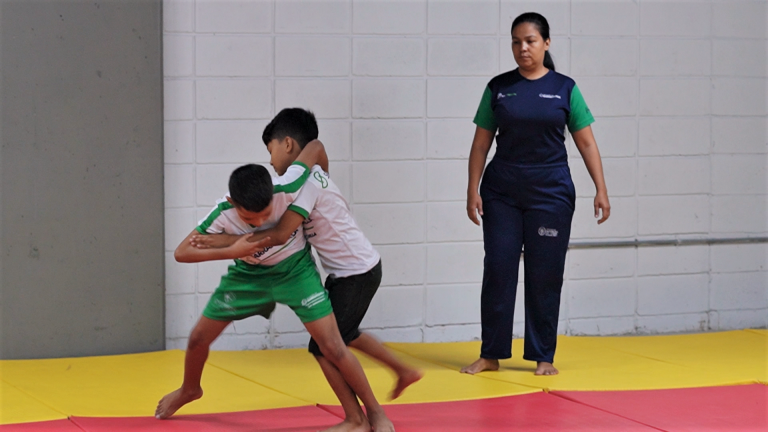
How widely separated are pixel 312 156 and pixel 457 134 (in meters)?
1.74

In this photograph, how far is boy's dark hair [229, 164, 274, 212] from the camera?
2.91 metres

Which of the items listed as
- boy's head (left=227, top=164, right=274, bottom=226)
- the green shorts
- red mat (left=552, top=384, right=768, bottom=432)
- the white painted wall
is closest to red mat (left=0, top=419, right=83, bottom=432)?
the green shorts

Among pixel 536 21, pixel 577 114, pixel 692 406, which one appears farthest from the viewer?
pixel 577 114

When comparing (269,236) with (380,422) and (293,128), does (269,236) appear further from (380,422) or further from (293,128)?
(380,422)

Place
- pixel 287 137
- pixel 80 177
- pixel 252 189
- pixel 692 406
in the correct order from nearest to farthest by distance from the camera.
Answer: pixel 252 189
pixel 287 137
pixel 692 406
pixel 80 177

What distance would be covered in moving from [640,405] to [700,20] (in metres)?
2.62

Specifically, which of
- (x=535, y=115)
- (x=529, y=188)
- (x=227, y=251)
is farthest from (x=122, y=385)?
(x=535, y=115)

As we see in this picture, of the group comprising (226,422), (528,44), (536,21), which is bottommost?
(226,422)

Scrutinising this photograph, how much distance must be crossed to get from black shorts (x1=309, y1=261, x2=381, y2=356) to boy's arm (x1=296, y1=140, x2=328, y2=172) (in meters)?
0.42

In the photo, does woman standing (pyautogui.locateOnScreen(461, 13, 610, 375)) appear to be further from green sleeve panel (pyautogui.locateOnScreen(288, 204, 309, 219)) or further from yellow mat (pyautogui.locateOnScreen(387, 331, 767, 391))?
green sleeve panel (pyautogui.locateOnScreen(288, 204, 309, 219))

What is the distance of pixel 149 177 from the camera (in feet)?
14.6

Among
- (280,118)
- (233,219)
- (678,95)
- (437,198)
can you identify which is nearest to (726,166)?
(678,95)

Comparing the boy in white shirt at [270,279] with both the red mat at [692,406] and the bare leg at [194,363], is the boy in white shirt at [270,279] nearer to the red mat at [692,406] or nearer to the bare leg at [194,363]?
the bare leg at [194,363]

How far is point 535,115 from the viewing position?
13.2 ft
